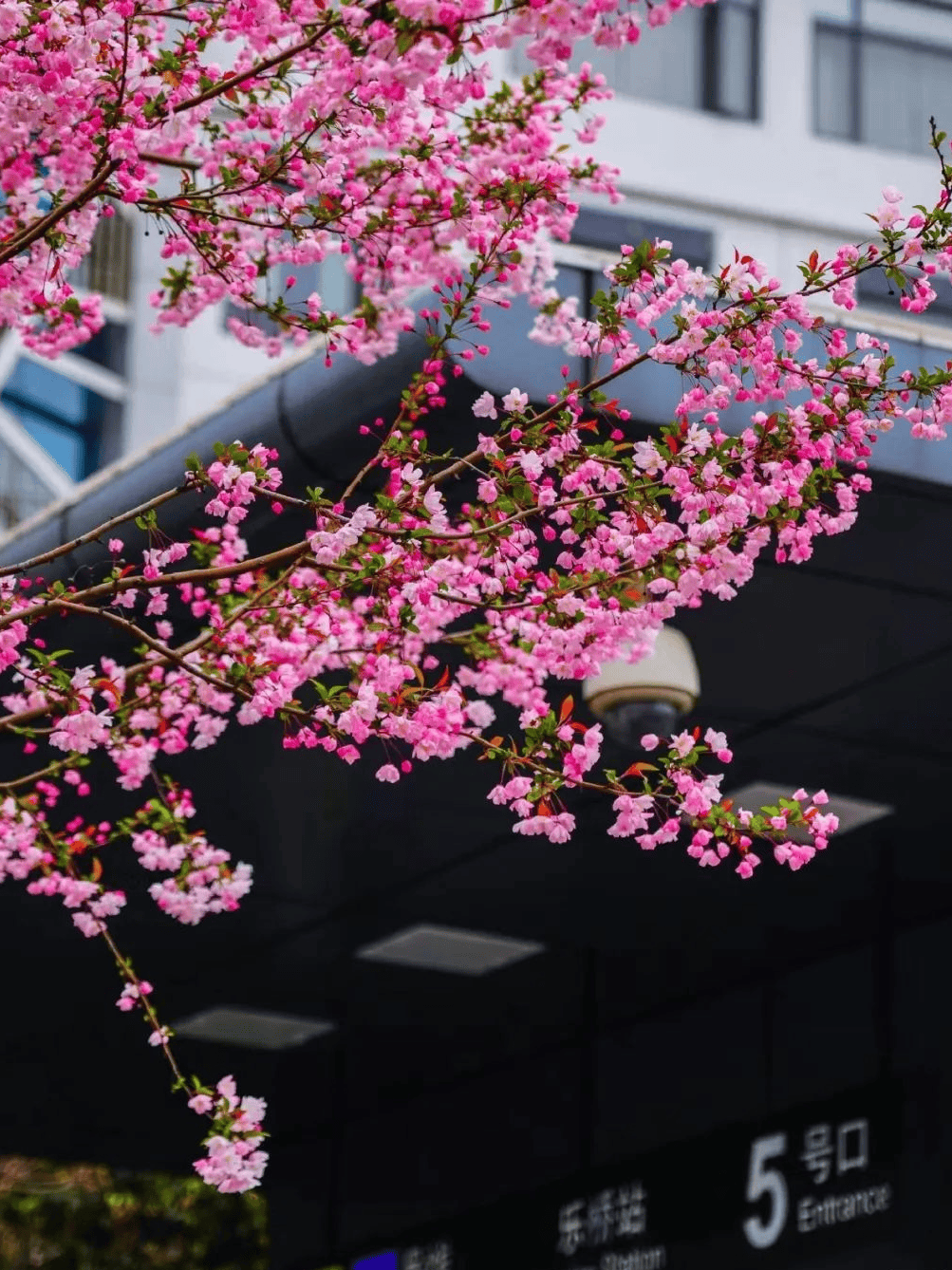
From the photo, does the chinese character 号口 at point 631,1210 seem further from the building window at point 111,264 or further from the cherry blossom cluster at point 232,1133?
the building window at point 111,264

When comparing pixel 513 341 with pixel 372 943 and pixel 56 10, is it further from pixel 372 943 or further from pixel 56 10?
pixel 372 943

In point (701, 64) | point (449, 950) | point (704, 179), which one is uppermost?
point (701, 64)

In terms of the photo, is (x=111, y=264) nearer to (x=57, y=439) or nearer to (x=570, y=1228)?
(x=57, y=439)

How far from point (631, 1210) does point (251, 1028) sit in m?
3.04

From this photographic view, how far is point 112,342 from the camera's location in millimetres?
17938

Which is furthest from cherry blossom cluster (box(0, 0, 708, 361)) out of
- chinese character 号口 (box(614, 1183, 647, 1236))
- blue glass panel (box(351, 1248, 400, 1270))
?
chinese character 号口 (box(614, 1183, 647, 1236))

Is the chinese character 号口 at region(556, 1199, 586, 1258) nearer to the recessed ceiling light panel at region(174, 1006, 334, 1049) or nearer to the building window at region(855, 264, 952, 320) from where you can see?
the recessed ceiling light panel at region(174, 1006, 334, 1049)

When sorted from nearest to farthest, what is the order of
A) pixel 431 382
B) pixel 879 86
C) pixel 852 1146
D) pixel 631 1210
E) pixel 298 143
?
1. pixel 298 143
2. pixel 431 382
3. pixel 852 1146
4. pixel 631 1210
5. pixel 879 86

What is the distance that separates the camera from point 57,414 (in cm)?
1806

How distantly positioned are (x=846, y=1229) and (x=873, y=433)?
6364 millimetres

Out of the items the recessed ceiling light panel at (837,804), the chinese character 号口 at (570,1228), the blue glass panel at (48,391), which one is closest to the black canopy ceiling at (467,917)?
the recessed ceiling light panel at (837,804)

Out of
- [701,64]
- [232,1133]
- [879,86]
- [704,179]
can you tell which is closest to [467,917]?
[232,1133]

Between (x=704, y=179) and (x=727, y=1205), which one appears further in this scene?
(x=704, y=179)

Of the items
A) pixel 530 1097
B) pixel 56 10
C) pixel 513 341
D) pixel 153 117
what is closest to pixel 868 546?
pixel 513 341
